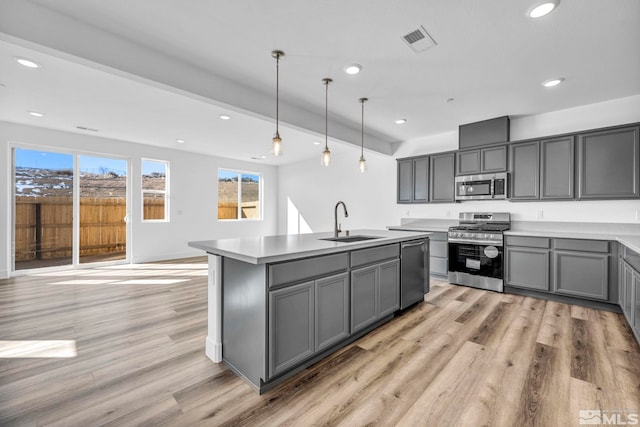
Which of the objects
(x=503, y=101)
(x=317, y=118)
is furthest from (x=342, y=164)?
(x=503, y=101)

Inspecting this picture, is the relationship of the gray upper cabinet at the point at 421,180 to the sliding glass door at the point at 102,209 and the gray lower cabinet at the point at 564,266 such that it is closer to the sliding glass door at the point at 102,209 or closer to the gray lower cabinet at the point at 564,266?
the gray lower cabinet at the point at 564,266

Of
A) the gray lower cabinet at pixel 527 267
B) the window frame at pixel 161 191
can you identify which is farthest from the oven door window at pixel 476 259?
the window frame at pixel 161 191

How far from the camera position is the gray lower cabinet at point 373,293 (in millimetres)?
2537

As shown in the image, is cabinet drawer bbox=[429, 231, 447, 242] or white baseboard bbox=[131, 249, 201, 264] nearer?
cabinet drawer bbox=[429, 231, 447, 242]

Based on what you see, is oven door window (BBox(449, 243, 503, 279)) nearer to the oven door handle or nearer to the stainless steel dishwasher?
the oven door handle

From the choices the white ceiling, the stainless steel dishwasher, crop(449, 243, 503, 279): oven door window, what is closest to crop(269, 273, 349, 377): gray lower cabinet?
the stainless steel dishwasher

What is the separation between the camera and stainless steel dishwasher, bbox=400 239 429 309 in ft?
10.5

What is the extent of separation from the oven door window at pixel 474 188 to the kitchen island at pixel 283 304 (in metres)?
2.78

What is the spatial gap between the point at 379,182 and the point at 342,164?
1.20 metres

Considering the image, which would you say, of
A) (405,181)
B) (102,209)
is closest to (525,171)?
(405,181)

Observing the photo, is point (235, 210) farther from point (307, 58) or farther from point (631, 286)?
point (631, 286)

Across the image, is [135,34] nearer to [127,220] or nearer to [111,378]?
[111,378]

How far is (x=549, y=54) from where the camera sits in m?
2.65

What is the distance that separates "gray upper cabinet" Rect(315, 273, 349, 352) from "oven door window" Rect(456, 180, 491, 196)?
3267mm
